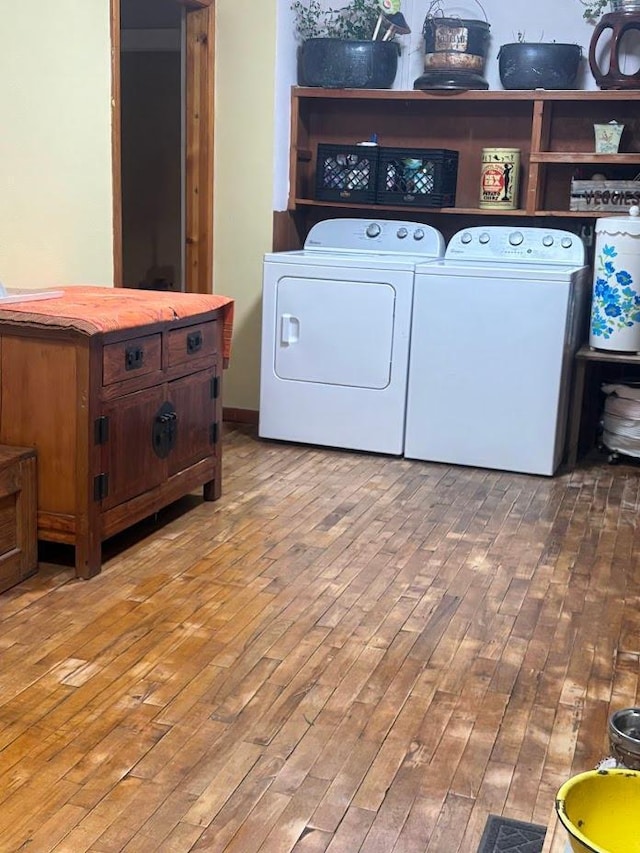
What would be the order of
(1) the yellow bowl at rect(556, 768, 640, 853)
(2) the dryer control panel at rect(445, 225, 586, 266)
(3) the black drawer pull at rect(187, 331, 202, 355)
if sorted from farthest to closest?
(2) the dryer control panel at rect(445, 225, 586, 266) → (3) the black drawer pull at rect(187, 331, 202, 355) → (1) the yellow bowl at rect(556, 768, 640, 853)

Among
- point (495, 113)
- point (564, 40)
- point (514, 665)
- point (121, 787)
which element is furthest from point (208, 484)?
point (564, 40)

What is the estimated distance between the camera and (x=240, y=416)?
519 cm

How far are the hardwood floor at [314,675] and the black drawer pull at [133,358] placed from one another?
61 cm

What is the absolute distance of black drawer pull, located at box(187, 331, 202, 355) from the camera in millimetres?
3514

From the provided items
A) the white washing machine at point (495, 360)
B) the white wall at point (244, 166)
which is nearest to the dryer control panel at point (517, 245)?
the white washing machine at point (495, 360)

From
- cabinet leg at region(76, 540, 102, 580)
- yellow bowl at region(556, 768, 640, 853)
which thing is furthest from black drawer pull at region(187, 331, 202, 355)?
yellow bowl at region(556, 768, 640, 853)

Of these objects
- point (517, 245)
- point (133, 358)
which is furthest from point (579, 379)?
point (133, 358)

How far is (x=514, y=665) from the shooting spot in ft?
8.52

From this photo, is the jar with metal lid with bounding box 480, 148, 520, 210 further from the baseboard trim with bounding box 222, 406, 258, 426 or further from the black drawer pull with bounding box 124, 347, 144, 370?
the black drawer pull with bounding box 124, 347, 144, 370

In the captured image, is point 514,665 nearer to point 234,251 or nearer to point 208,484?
point 208,484

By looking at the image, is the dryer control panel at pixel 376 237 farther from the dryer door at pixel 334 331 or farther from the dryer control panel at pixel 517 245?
the dryer door at pixel 334 331

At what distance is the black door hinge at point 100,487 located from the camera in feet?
9.85

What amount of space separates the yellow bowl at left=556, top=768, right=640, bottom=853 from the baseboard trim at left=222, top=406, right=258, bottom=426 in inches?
162

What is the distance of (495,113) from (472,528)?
2236 mm
